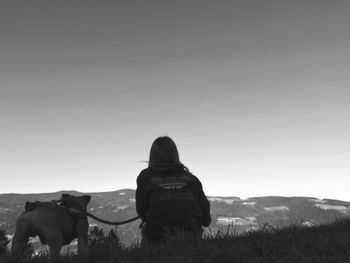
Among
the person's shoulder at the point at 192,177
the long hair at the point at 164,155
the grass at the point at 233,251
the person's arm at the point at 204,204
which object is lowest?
the grass at the point at 233,251

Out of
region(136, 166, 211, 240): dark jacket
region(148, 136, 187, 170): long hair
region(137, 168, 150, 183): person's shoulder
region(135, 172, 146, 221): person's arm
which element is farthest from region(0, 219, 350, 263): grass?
region(148, 136, 187, 170): long hair

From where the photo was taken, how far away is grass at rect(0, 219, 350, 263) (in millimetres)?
3461

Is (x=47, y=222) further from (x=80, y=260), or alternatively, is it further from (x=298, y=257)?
(x=298, y=257)

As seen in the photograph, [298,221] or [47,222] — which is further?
[47,222]

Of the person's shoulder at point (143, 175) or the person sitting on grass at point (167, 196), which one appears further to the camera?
the person's shoulder at point (143, 175)

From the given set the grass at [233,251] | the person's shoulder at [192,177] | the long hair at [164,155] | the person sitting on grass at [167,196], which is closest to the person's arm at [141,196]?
the person sitting on grass at [167,196]

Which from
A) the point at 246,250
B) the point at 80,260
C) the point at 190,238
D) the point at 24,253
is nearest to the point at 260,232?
the point at 190,238

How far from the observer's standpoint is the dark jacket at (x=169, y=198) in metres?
6.28

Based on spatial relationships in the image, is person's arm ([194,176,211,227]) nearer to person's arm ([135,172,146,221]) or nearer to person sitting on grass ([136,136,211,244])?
person sitting on grass ([136,136,211,244])

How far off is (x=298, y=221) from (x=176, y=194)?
7.14ft

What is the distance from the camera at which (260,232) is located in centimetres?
520

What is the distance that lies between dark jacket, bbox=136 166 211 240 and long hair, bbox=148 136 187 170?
0.29 ft

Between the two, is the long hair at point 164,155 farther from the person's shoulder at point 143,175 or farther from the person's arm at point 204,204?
the person's arm at point 204,204

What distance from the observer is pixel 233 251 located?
3666 millimetres
